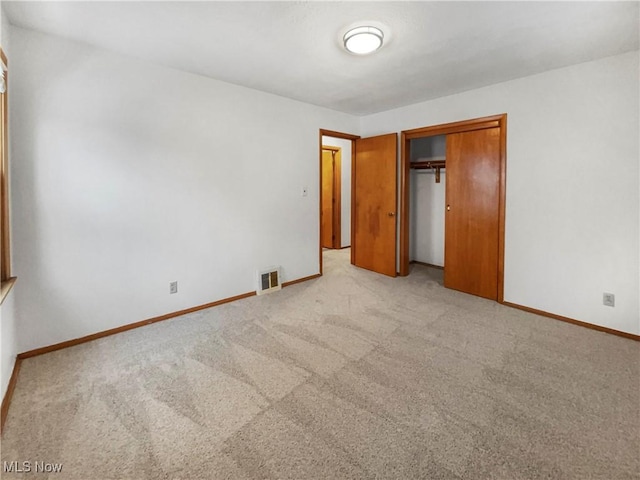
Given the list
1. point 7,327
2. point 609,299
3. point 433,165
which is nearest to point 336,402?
point 7,327

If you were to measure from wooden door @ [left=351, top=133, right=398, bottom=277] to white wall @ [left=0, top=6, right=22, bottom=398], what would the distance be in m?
3.83

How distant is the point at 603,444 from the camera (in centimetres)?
157

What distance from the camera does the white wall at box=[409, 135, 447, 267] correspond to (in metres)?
4.99

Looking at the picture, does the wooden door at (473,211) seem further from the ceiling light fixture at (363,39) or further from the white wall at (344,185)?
the white wall at (344,185)

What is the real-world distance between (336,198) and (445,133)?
2.95 meters

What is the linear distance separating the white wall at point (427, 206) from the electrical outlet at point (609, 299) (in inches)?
91.9

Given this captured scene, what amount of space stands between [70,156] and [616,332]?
4.78m

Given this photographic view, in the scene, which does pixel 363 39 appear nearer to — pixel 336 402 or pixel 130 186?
pixel 130 186

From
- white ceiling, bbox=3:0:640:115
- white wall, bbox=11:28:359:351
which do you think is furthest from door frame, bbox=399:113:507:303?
white wall, bbox=11:28:359:351

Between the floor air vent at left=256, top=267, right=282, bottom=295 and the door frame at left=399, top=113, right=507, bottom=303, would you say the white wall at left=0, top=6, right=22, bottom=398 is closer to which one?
the floor air vent at left=256, top=267, right=282, bottom=295

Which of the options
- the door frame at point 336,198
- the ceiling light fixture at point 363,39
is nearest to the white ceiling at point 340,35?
the ceiling light fixture at point 363,39

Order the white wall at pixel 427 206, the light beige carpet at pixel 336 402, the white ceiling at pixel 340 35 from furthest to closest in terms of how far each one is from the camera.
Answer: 1. the white wall at pixel 427 206
2. the white ceiling at pixel 340 35
3. the light beige carpet at pixel 336 402

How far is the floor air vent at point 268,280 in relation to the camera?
380 centimetres

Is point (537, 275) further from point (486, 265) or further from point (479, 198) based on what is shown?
point (479, 198)
